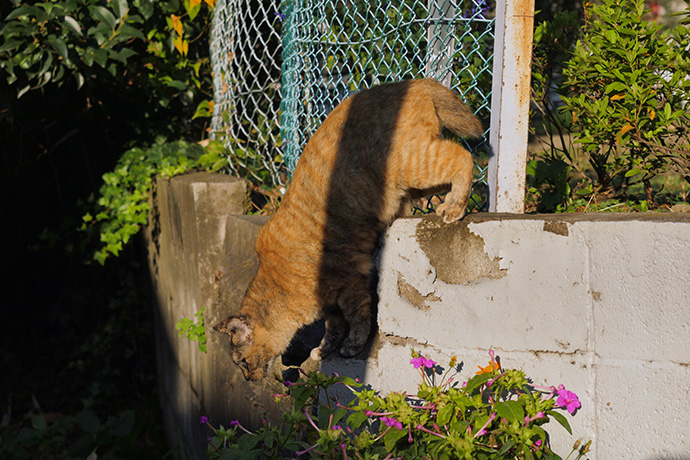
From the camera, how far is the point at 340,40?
3.23 metres

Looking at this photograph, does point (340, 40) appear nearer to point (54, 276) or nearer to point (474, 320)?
point (474, 320)

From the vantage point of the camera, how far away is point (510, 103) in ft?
7.70

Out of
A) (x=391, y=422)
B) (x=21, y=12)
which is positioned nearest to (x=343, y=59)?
(x=391, y=422)

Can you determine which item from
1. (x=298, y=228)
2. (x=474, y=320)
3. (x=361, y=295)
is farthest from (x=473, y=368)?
(x=298, y=228)

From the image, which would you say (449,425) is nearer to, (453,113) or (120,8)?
(453,113)

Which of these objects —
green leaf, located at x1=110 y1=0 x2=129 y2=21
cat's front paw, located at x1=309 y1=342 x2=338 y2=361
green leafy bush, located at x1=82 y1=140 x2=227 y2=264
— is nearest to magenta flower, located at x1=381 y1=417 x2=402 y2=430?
cat's front paw, located at x1=309 y1=342 x2=338 y2=361

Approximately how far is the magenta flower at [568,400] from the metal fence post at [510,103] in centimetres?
77

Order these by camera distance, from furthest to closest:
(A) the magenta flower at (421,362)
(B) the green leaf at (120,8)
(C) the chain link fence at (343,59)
→ (B) the green leaf at (120,8)
(C) the chain link fence at (343,59)
(A) the magenta flower at (421,362)

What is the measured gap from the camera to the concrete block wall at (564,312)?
73.9 inches

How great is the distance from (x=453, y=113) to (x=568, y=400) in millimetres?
1312

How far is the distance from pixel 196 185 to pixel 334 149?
4.70 ft

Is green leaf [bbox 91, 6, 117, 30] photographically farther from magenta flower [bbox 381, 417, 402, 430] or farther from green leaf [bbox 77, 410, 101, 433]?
magenta flower [bbox 381, 417, 402, 430]

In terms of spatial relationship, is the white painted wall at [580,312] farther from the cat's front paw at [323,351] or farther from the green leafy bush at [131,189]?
the green leafy bush at [131,189]

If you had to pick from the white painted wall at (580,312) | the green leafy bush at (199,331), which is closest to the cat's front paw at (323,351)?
the white painted wall at (580,312)
